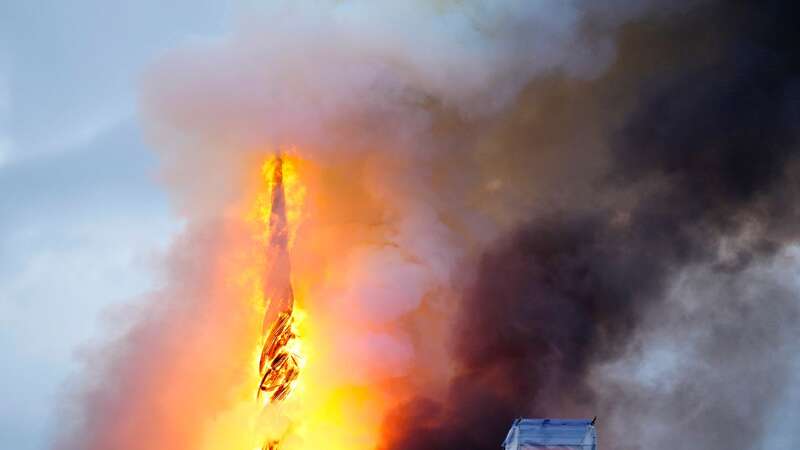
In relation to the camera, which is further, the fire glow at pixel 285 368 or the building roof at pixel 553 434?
the fire glow at pixel 285 368

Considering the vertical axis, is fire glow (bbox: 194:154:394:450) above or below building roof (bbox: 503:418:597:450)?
above

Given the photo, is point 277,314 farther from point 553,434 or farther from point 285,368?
point 553,434

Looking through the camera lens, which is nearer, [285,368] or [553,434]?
[553,434]

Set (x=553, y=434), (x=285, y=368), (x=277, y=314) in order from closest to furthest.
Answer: (x=553, y=434) → (x=285, y=368) → (x=277, y=314)

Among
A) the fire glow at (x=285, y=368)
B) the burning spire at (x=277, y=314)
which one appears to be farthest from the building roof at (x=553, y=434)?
the burning spire at (x=277, y=314)

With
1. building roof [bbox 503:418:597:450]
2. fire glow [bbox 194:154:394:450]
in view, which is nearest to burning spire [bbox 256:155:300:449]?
fire glow [bbox 194:154:394:450]

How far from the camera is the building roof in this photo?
4084 centimetres

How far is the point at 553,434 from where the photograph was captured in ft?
135

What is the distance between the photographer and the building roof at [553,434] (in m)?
40.8

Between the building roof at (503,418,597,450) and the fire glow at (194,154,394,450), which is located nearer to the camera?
the building roof at (503,418,597,450)

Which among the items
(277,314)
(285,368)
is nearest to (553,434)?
(285,368)

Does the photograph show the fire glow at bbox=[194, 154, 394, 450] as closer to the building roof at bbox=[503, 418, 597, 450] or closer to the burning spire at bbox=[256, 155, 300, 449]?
the burning spire at bbox=[256, 155, 300, 449]

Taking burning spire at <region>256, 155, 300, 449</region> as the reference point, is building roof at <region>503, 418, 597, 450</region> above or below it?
below

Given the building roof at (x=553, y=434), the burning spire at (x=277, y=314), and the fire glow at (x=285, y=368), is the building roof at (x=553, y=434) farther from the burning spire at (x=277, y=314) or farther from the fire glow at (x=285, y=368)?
the burning spire at (x=277, y=314)
